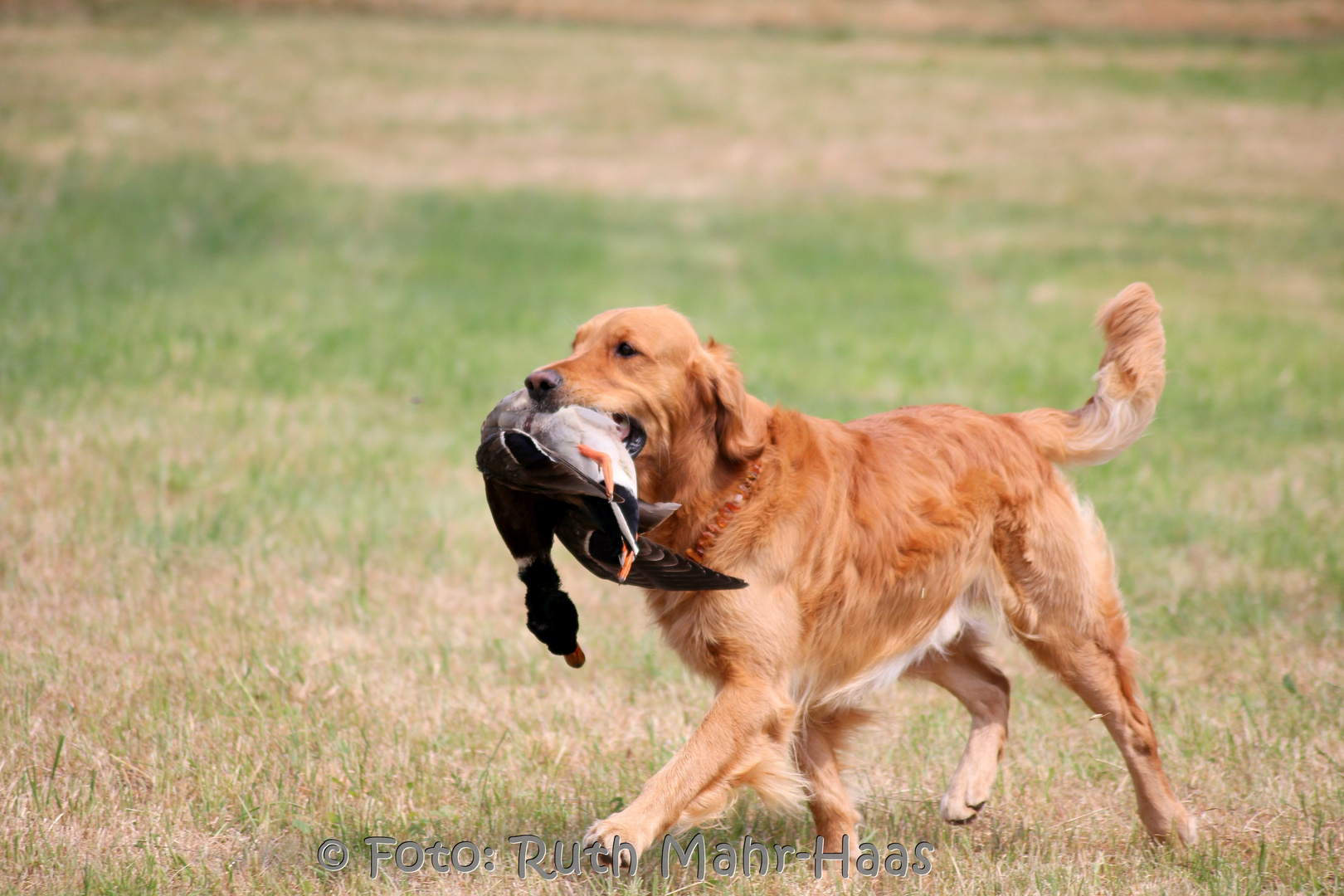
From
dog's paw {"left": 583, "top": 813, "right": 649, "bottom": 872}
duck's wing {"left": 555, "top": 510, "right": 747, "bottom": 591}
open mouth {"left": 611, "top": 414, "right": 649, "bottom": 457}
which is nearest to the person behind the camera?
dog's paw {"left": 583, "top": 813, "right": 649, "bottom": 872}

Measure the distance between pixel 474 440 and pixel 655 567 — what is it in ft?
16.9

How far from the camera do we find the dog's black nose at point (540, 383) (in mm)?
3549

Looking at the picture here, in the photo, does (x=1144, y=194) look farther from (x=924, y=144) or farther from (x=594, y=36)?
(x=594, y=36)

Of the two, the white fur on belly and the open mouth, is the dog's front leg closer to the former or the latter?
the white fur on belly

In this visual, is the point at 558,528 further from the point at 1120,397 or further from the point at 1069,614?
the point at 1120,397

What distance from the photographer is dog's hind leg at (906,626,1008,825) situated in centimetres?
389

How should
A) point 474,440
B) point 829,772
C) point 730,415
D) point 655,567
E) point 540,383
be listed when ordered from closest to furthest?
point 655,567, point 540,383, point 730,415, point 829,772, point 474,440

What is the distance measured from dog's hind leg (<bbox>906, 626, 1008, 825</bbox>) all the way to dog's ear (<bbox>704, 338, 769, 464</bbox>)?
1111 millimetres

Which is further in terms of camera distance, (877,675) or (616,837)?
(877,675)

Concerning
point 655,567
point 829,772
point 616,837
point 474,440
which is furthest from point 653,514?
point 474,440

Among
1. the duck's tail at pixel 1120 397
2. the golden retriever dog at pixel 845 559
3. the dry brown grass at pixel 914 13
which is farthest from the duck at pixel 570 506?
the dry brown grass at pixel 914 13

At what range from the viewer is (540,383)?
140 inches

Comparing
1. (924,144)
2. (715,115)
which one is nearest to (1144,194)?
(924,144)

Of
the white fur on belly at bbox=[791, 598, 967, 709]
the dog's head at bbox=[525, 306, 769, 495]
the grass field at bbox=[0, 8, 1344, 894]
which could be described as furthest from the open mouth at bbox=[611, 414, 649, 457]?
the white fur on belly at bbox=[791, 598, 967, 709]
